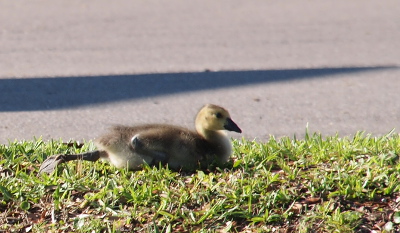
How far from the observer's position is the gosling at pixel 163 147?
5.08 m

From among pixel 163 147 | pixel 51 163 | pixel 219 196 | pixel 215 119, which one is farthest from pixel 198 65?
pixel 219 196

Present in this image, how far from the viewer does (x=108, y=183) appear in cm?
479

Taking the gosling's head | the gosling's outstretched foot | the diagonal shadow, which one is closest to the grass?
the gosling's outstretched foot

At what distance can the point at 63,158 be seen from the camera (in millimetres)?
5113

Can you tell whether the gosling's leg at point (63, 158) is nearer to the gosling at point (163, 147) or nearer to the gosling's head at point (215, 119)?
the gosling at point (163, 147)

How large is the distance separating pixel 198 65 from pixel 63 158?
4.84 meters

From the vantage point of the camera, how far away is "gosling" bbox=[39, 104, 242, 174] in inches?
200

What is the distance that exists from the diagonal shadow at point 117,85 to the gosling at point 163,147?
2.70m

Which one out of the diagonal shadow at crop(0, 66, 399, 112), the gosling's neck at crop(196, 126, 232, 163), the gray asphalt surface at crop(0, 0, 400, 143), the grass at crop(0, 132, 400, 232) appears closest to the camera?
the grass at crop(0, 132, 400, 232)

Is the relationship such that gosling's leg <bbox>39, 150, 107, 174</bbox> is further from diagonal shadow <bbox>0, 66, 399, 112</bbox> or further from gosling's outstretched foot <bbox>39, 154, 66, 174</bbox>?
diagonal shadow <bbox>0, 66, 399, 112</bbox>

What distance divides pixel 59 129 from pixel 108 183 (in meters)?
2.31

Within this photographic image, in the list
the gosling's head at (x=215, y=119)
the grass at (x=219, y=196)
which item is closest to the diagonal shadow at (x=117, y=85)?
the grass at (x=219, y=196)

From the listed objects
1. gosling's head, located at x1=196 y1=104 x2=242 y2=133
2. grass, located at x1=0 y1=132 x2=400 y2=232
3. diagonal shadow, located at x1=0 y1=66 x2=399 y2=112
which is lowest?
diagonal shadow, located at x1=0 y1=66 x2=399 y2=112

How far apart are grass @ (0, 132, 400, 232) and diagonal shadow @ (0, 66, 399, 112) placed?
2.78 m
